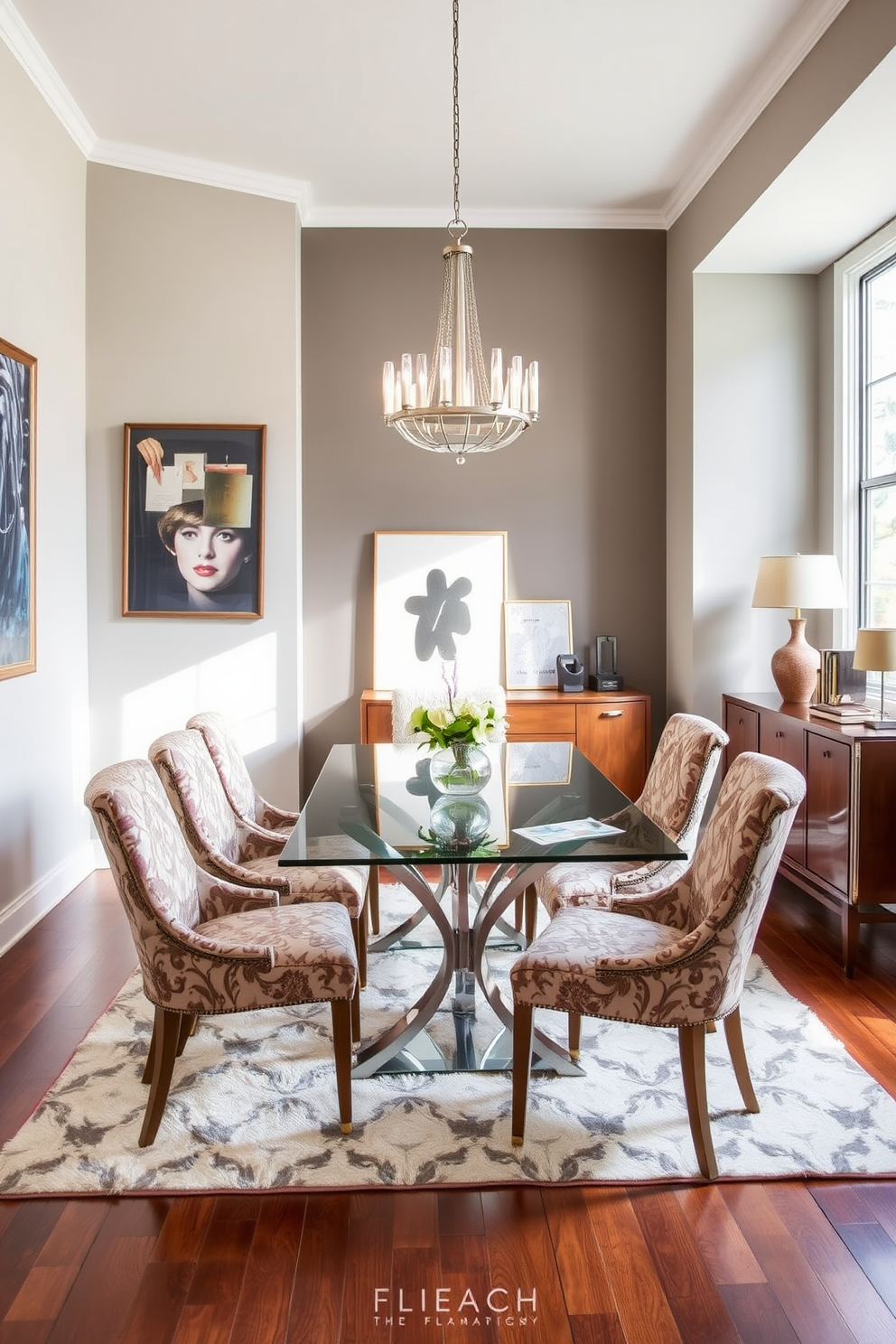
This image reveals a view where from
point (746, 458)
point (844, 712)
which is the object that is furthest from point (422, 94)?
point (844, 712)

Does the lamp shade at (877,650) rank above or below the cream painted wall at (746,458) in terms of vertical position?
below

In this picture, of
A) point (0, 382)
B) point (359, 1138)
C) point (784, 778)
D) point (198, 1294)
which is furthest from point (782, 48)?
point (198, 1294)

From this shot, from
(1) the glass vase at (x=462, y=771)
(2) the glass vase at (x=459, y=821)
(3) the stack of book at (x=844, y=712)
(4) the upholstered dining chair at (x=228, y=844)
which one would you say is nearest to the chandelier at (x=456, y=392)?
(1) the glass vase at (x=462, y=771)

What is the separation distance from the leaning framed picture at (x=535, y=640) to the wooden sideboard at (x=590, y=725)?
28cm

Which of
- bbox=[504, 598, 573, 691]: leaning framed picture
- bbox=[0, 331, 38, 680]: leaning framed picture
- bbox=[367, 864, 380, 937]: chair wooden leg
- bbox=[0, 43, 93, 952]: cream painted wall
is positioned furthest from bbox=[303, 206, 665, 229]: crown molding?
bbox=[367, 864, 380, 937]: chair wooden leg

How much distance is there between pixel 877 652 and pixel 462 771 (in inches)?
62.1

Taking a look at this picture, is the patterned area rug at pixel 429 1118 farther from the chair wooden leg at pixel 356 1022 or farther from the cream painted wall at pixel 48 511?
the cream painted wall at pixel 48 511

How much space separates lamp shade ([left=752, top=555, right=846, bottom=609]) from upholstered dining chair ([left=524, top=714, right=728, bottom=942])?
118cm

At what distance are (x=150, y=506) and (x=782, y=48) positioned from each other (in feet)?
10.6

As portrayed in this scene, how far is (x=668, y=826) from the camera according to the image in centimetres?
313

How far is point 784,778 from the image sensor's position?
2236mm

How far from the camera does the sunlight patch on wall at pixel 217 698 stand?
4684mm

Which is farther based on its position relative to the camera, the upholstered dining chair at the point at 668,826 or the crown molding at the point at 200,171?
the crown molding at the point at 200,171

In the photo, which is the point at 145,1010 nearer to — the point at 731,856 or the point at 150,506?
the point at 731,856
